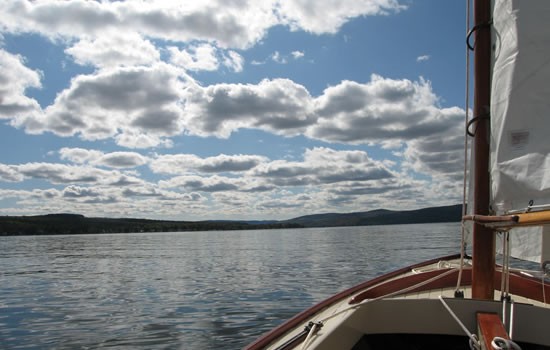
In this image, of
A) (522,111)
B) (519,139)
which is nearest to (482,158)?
(519,139)

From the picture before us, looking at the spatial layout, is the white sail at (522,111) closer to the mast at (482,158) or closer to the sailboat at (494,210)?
the sailboat at (494,210)

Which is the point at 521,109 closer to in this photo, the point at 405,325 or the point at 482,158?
the point at 482,158

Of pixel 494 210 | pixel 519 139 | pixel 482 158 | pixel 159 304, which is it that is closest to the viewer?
pixel 519 139

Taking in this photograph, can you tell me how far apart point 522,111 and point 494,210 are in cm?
131

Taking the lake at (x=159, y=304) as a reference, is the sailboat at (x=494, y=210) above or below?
above

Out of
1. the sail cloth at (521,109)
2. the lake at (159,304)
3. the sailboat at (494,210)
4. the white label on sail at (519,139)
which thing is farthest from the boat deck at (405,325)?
the lake at (159,304)

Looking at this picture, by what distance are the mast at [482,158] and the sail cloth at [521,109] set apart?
0.22 meters

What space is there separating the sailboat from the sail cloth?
0.01m

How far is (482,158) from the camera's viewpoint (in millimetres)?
6074

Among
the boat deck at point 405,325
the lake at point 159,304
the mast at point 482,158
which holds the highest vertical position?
the mast at point 482,158

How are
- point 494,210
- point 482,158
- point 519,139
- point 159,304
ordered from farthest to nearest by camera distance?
point 159,304, point 482,158, point 494,210, point 519,139

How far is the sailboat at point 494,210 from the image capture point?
5.23 meters

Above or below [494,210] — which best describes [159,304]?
below

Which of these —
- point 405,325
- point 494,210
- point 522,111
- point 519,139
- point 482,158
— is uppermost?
point 522,111
